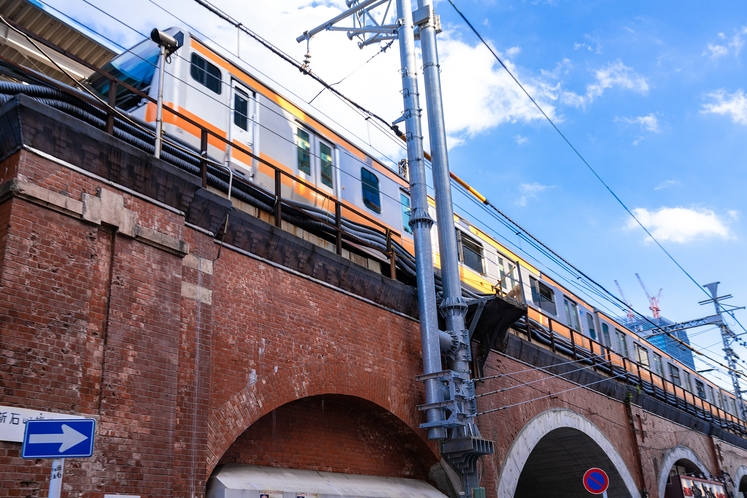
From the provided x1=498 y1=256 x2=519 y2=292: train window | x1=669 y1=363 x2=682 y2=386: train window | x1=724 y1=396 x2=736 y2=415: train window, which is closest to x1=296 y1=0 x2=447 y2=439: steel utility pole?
x1=498 y1=256 x2=519 y2=292: train window

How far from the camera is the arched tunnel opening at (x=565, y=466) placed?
1850 cm

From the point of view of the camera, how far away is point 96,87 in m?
11.8

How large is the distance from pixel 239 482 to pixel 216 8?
669cm

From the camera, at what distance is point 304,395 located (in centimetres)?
961

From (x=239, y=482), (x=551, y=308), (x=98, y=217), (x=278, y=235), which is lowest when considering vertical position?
(x=239, y=482)

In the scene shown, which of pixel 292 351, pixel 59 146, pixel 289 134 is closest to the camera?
pixel 59 146

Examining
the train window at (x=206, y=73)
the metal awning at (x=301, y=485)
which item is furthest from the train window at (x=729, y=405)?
the train window at (x=206, y=73)

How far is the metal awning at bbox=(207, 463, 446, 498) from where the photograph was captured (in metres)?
8.20

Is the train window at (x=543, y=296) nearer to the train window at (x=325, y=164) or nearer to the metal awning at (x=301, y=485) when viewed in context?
the train window at (x=325, y=164)

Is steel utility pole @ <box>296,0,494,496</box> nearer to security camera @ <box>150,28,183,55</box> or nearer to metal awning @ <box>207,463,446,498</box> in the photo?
metal awning @ <box>207,463,446,498</box>

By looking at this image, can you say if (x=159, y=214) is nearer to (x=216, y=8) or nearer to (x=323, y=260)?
(x=323, y=260)

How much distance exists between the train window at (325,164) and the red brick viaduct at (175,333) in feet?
9.28

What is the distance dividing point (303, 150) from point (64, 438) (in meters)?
9.22

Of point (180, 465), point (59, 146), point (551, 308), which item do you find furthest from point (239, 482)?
point (551, 308)
